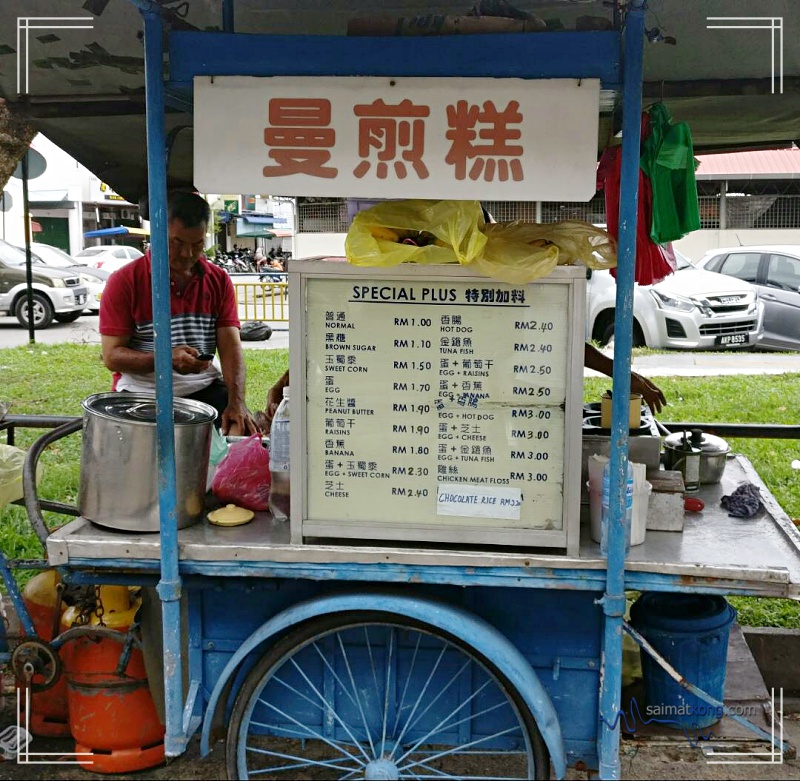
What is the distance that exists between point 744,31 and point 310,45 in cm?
140

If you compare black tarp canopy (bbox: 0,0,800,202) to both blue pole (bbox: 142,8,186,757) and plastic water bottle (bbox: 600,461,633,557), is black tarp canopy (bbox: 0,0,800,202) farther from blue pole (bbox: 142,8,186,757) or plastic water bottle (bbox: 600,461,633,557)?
plastic water bottle (bbox: 600,461,633,557)

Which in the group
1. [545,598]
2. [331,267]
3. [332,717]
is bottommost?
[332,717]

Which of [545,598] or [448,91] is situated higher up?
[448,91]

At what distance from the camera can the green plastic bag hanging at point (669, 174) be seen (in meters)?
2.29

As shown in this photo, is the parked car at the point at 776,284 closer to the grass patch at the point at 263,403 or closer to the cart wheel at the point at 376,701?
the grass patch at the point at 263,403

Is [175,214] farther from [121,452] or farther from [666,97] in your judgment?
[666,97]

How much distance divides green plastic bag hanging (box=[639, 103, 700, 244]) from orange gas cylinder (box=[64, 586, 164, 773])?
202 cm

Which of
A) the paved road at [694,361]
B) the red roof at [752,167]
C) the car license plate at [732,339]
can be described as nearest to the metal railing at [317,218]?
the paved road at [694,361]

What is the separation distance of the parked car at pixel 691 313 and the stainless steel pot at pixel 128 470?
28.0 ft

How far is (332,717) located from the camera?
2.48 m

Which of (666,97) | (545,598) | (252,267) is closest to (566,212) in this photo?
(666,97)

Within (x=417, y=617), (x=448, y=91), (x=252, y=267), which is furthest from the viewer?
(x=252, y=267)

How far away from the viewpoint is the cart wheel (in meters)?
2.37

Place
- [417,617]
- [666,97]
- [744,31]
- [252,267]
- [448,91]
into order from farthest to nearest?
[252,267]
[666,97]
[744,31]
[417,617]
[448,91]
